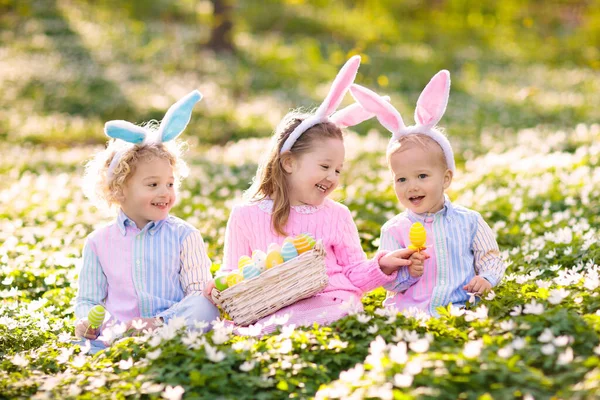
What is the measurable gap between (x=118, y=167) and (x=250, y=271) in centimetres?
118

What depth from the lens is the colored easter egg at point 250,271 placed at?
409 centimetres

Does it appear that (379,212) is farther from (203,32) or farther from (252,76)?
(203,32)

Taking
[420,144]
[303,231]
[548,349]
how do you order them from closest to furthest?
[548,349], [420,144], [303,231]

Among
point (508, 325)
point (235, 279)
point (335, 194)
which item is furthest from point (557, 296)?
point (335, 194)

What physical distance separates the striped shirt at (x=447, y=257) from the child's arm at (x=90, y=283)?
181 cm

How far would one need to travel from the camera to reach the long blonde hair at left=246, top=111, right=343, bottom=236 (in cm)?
463

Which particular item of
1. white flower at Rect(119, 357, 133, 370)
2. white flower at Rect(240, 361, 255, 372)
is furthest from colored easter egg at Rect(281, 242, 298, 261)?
white flower at Rect(119, 357, 133, 370)

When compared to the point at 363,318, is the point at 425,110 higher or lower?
higher

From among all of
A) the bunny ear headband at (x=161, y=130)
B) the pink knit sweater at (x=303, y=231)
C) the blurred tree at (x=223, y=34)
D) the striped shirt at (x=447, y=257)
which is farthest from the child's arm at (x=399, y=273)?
the blurred tree at (x=223, y=34)

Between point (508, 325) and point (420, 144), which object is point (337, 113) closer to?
point (420, 144)

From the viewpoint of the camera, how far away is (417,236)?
424cm

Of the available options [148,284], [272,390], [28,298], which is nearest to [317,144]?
[148,284]

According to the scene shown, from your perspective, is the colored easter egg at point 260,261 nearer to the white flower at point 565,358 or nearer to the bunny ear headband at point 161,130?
the bunny ear headband at point 161,130

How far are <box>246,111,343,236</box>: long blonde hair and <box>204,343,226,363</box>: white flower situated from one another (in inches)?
49.9
